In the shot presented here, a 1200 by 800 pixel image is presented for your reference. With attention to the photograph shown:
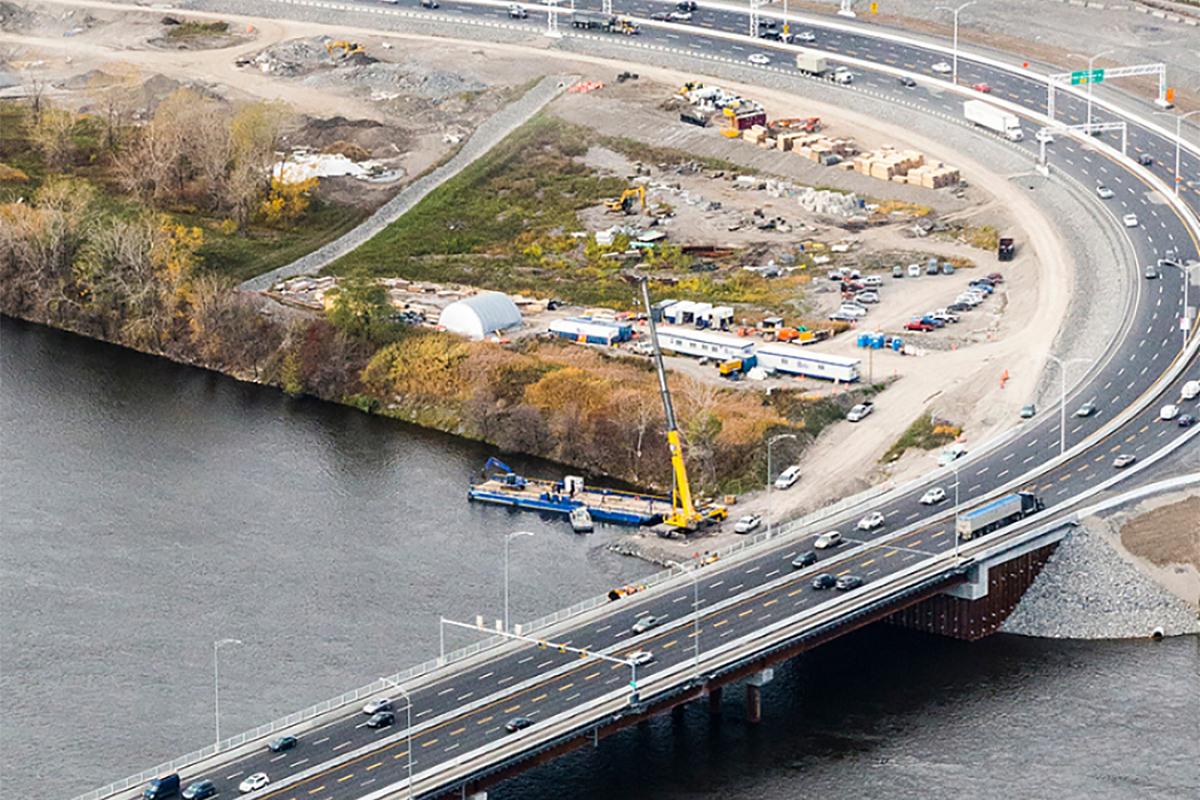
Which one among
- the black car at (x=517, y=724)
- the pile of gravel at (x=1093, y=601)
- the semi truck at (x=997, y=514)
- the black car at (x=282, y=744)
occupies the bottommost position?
the pile of gravel at (x=1093, y=601)

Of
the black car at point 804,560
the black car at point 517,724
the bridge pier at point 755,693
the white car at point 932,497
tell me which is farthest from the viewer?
the white car at point 932,497

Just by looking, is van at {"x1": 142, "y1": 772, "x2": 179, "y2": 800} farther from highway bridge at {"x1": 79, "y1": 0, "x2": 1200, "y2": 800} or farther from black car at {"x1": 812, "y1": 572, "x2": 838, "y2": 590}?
black car at {"x1": 812, "y1": 572, "x2": 838, "y2": 590}

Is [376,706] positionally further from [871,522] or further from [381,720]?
[871,522]

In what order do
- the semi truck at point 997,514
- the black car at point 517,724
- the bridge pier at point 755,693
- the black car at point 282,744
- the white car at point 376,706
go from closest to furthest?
the black car at point 282,744 → the black car at point 517,724 → the white car at point 376,706 → the bridge pier at point 755,693 → the semi truck at point 997,514

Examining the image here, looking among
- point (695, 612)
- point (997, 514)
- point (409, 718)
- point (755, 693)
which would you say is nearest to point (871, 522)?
point (997, 514)

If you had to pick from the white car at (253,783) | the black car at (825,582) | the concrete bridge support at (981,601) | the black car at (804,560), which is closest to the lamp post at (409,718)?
the white car at (253,783)

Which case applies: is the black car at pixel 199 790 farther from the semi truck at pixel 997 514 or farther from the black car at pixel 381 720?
the semi truck at pixel 997 514

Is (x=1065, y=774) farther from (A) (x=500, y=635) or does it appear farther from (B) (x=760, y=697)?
(A) (x=500, y=635)
